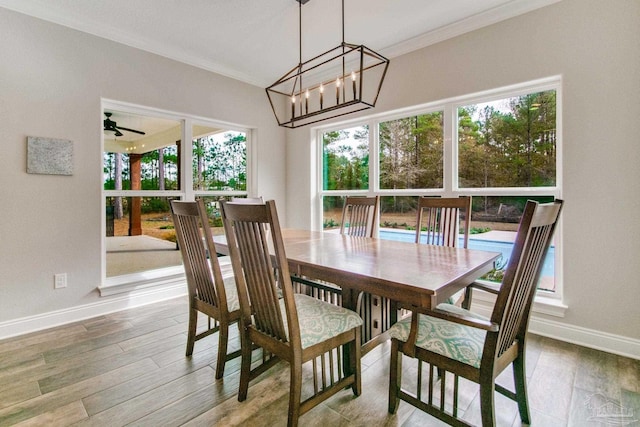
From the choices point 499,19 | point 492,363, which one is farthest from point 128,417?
point 499,19

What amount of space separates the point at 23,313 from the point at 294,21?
341 cm

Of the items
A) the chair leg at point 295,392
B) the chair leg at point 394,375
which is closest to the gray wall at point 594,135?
the chair leg at point 394,375

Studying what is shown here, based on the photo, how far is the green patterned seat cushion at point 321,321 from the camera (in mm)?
1470

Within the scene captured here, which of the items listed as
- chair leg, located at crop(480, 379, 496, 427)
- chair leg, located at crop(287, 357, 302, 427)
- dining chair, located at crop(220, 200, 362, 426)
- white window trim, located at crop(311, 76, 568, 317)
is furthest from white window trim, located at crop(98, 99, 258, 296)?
chair leg, located at crop(480, 379, 496, 427)

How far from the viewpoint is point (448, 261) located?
5.44ft

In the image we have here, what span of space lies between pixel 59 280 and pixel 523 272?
346 cm

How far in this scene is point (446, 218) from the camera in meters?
2.40

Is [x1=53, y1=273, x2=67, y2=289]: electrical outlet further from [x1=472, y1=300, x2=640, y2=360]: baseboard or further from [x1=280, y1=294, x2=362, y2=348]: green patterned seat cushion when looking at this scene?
[x1=472, y1=300, x2=640, y2=360]: baseboard

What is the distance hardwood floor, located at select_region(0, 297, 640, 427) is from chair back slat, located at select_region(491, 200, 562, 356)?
569 mm

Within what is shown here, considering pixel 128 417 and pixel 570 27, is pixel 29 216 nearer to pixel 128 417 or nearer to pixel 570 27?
pixel 128 417

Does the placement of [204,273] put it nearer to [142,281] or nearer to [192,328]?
[192,328]

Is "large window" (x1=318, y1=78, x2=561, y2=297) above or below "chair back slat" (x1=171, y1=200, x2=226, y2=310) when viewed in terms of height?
above

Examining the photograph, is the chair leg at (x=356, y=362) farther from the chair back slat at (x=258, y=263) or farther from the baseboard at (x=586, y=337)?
the baseboard at (x=586, y=337)

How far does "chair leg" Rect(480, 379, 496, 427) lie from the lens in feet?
3.89
